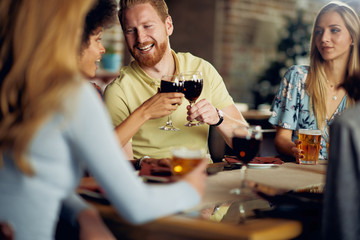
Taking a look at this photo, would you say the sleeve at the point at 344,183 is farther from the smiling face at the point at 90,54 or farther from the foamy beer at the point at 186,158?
the smiling face at the point at 90,54

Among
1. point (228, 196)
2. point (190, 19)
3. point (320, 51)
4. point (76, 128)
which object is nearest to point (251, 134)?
point (228, 196)

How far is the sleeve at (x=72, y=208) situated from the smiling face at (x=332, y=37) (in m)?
1.63

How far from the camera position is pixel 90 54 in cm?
171

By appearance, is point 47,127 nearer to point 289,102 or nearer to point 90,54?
point 90,54

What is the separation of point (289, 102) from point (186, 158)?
4.18ft

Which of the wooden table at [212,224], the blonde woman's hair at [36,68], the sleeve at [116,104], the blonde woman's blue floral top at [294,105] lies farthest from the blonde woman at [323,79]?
the blonde woman's hair at [36,68]

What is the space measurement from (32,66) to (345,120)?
0.69m

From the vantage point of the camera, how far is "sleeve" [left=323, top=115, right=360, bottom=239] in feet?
3.14

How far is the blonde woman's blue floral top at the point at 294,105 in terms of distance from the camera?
7.64 ft

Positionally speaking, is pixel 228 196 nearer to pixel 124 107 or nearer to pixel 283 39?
pixel 124 107

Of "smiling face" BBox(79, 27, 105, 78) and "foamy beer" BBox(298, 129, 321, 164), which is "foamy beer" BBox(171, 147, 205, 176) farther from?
"foamy beer" BBox(298, 129, 321, 164)

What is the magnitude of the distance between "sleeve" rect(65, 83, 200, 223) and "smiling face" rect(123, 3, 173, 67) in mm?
1365

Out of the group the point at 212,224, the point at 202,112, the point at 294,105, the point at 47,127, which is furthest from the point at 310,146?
the point at 47,127

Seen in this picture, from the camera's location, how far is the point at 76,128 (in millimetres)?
908
